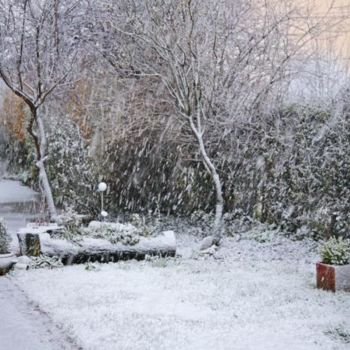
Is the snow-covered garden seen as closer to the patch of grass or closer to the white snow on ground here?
the patch of grass

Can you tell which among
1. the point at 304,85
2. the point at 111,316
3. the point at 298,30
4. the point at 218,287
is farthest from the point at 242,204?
the point at 111,316

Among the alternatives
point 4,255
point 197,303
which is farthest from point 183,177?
point 197,303

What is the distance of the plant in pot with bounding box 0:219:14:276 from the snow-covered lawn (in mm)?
230

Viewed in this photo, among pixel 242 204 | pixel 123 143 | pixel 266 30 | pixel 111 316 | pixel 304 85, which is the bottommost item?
pixel 111 316

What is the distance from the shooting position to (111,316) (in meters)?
6.36

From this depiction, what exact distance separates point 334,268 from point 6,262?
15.9 ft

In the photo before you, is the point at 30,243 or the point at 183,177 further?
the point at 183,177

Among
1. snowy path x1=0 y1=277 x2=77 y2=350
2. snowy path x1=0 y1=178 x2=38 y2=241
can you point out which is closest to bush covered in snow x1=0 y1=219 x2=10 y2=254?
snowy path x1=0 y1=277 x2=77 y2=350

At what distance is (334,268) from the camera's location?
7.30 metres

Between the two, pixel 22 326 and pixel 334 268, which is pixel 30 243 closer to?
pixel 22 326

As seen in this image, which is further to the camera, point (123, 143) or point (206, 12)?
point (123, 143)

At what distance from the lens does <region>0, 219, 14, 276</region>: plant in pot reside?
8823 millimetres

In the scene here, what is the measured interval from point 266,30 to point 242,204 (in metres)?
3.70

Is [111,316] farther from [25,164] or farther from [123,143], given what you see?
[25,164]
